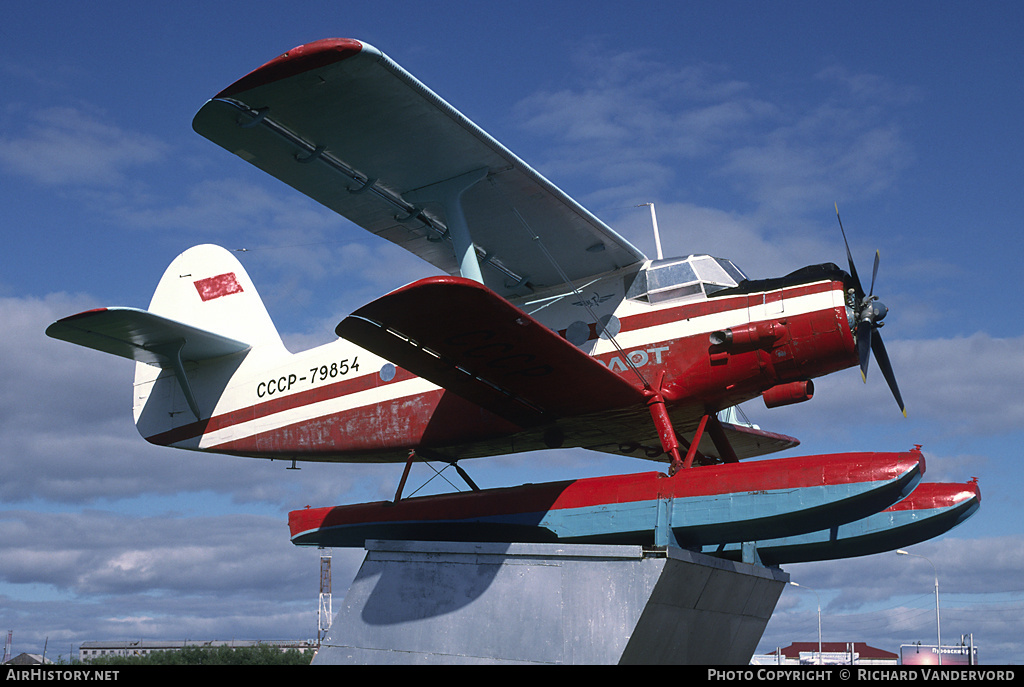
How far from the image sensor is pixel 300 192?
14.1 m

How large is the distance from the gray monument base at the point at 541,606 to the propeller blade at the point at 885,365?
3.53 metres

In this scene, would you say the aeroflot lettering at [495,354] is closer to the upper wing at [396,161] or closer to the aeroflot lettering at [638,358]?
the aeroflot lettering at [638,358]

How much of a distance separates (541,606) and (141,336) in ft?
30.2

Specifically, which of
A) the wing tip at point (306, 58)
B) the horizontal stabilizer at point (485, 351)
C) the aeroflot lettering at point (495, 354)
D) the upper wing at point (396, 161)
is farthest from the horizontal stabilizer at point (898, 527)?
the wing tip at point (306, 58)

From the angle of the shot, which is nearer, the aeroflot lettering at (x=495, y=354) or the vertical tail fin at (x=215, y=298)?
the aeroflot lettering at (x=495, y=354)

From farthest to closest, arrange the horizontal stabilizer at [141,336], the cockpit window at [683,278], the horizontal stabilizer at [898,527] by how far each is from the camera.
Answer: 1. the horizontal stabilizer at [141,336]
2. the horizontal stabilizer at [898,527]
3. the cockpit window at [683,278]

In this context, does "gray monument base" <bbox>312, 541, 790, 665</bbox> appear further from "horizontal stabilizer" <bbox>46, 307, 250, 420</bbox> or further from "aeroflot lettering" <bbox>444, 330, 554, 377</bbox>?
"horizontal stabilizer" <bbox>46, 307, 250, 420</bbox>

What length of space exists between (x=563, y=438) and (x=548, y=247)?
10.6 feet

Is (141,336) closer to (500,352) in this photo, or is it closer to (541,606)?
(500,352)

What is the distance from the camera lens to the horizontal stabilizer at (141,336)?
1491cm

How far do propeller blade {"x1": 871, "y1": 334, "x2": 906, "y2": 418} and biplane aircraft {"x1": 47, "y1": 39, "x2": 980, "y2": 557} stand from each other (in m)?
0.06

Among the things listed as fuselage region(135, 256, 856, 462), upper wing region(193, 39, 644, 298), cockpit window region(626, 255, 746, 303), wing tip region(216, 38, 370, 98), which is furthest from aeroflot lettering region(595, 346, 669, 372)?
wing tip region(216, 38, 370, 98)

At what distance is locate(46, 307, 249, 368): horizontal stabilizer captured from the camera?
1491 cm

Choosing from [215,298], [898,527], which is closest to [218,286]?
[215,298]
